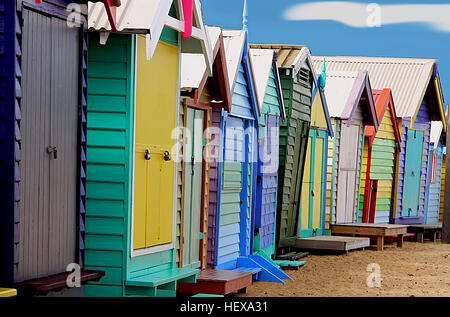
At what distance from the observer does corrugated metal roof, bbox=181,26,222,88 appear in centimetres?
1000

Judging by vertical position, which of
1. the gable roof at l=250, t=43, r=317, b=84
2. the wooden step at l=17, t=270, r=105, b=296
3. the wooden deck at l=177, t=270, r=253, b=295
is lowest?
the wooden deck at l=177, t=270, r=253, b=295

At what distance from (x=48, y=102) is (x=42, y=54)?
391 mm

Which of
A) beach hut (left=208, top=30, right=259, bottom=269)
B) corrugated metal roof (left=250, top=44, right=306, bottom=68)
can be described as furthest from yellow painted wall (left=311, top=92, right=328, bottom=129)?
beach hut (left=208, top=30, right=259, bottom=269)

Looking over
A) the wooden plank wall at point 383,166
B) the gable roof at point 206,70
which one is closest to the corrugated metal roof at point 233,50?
the gable roof at point 206,70

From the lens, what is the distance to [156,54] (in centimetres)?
864

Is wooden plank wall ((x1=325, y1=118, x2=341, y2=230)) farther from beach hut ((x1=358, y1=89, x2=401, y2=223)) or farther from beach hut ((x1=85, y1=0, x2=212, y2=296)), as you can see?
beach hut ((x1=85, y1=0, x2=212, y2=296))

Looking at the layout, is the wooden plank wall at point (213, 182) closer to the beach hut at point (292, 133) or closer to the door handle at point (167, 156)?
the door handle at point (167, 156)

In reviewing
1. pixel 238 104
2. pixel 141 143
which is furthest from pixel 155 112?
pixel 238 104

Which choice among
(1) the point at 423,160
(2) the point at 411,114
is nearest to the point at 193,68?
(2) the point at 411,114

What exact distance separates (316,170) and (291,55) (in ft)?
9.42

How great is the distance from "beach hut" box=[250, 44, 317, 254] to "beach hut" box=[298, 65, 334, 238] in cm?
61

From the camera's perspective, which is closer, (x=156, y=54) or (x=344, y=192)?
(x=156, y=54)
